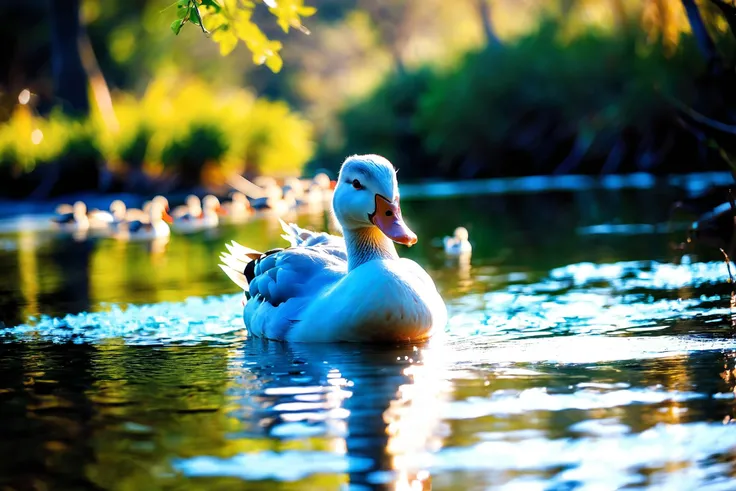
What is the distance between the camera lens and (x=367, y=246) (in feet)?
24.4

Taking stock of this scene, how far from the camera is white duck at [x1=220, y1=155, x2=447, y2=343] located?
6.89m

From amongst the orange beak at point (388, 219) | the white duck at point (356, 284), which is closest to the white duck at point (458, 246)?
the white duck at point (356, 284)

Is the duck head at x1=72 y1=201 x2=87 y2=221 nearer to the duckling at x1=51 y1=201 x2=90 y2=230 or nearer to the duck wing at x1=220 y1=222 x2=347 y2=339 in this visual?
the duckling at x1=51 y1=201 x2=90 y2=230

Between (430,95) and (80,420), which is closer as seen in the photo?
(80,420)

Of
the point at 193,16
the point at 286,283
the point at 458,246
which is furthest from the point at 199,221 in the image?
the point at 193,16

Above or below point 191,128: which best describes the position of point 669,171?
below

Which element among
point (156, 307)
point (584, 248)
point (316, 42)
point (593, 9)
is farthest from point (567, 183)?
point (316, 42)

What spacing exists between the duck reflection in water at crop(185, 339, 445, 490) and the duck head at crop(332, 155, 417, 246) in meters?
0.76

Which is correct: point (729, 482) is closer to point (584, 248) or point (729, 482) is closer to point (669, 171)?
point (584, 248)

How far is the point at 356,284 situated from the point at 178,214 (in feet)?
47.9

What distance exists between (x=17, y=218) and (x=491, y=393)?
21219 mm

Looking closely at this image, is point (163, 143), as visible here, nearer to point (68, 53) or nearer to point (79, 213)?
point (68, 53)

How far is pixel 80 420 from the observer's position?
5.21 m

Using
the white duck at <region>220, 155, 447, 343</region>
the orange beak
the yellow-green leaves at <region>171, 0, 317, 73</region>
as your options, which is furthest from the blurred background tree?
the orange beak
